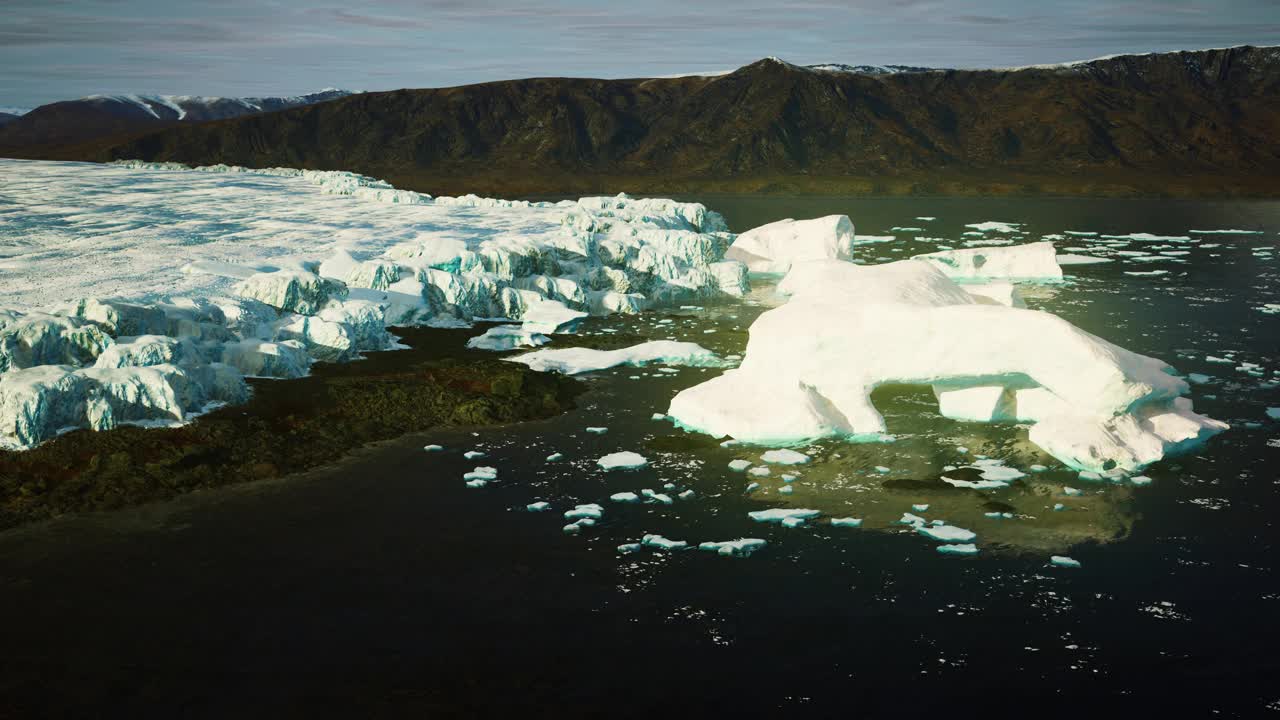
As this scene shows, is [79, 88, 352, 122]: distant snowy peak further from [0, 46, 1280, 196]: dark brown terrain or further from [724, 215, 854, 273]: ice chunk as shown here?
[724, 215, 854, 273]: ice chunk

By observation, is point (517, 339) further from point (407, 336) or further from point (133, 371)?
point (133, 371)

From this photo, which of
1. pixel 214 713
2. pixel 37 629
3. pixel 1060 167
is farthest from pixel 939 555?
pixel 1060 167

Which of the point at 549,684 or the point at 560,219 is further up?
the point at 560,219

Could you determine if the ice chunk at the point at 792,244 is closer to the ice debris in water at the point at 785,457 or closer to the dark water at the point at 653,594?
the dark water at the point at 653,594

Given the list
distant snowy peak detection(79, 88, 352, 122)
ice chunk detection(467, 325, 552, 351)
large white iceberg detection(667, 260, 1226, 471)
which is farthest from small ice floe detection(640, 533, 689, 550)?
distant snowy peak detection(79, 88, 352, 122)

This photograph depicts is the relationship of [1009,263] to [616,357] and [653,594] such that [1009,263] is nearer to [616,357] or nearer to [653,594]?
[616,357]

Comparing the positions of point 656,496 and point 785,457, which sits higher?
point 785,457

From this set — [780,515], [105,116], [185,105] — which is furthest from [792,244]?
[185,105]
